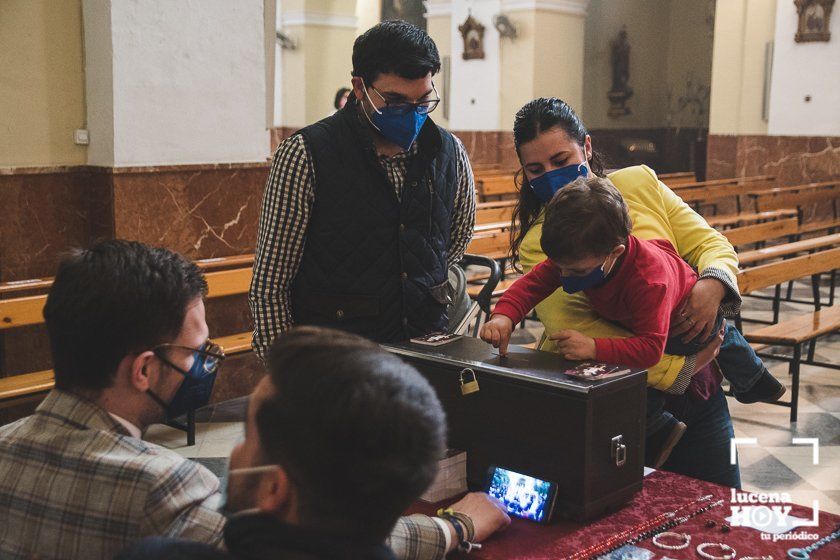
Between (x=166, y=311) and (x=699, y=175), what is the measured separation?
15.1m

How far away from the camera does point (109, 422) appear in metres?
1.56

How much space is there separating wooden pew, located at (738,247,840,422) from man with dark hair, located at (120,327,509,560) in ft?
13.6

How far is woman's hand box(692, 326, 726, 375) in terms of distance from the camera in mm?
2156

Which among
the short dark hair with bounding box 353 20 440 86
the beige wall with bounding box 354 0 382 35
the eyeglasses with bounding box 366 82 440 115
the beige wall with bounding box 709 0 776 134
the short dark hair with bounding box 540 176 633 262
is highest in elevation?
the beige wall with bounding box 354 0 382 35

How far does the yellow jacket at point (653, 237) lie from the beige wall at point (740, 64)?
37.1ft

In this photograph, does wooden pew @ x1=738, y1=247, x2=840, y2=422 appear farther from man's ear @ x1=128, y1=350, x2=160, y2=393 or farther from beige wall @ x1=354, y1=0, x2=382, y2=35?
beige wall @ x1=354, y1=0, x2=382, y2=35

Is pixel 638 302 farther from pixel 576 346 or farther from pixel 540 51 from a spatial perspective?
pixel 540 51

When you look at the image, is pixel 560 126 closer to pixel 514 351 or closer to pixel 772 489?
pixel 514 351

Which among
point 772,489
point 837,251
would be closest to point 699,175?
point 837,251

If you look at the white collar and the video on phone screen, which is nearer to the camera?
A: the white collar

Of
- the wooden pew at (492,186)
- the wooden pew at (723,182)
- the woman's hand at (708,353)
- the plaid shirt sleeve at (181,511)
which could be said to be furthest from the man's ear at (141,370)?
the wooden pew at (723,182)

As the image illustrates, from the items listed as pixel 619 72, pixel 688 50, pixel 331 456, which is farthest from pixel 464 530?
pixel 688 50

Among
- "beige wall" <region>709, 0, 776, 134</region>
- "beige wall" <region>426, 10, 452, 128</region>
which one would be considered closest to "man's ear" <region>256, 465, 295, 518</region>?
"beige wall" <region>709, 0, 776, 134</region>

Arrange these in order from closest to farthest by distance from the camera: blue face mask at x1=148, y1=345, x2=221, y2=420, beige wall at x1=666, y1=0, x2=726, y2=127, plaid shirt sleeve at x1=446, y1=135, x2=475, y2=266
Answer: blue face mask at x1=148, y1=345, x2=221, y2=420
plaid shirt sleeve at x1=446, y1=135, x2=475, y2=266
beige wall at x1=666, y1=0, x2=726, y2=127
